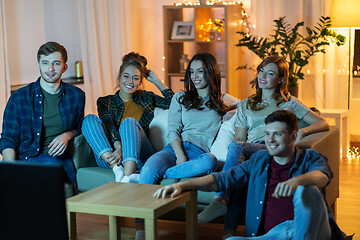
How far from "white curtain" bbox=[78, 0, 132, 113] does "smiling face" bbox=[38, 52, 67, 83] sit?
2.39m

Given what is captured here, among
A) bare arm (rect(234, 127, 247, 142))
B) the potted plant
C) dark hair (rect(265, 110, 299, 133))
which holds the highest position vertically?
the potted plant

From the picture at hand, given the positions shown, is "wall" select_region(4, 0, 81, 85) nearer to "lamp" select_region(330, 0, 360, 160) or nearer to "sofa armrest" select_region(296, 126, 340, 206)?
"lamp" select_region(330, 0, 360, 160)

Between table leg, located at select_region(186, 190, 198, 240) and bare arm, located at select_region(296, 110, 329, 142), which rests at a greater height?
bare arm, located at select_region(296, 110, 329, 142)

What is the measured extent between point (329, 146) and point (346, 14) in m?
1.85

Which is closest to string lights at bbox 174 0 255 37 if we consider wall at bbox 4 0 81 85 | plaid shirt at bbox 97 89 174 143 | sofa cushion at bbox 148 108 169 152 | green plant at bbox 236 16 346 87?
green plant at bbox 236 16 346 87

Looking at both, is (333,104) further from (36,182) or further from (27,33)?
(36,182)

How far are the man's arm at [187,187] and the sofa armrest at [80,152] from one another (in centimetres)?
113

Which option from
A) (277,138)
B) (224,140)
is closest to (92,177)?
(224,140)

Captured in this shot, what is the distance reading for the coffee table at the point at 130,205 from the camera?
2.26 m

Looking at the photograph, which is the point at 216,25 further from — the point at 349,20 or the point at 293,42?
the point at 349,20

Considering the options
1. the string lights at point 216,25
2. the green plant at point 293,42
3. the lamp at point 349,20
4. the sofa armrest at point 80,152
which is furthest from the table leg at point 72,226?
the string lights at point 216,25

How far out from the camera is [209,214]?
2652 mm

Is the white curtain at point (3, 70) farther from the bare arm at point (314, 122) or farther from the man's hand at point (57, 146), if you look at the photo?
the bare arm at point (314, 122)

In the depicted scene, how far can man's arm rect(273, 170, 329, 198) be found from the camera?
7.11ft
